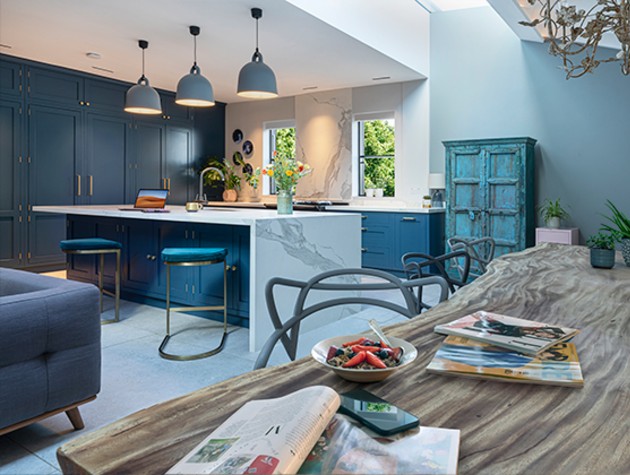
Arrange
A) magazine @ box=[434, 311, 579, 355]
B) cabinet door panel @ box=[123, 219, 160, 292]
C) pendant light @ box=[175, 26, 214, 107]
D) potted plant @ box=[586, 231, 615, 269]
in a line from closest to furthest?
magazine @ box=[434, 311, 579, 355] < potted plant @ box=[586, 231, 615, 269] < pendant light @ box=[175, 26, 214, 107] < cabinet door panel @ box=[123, 219, 160, 292]

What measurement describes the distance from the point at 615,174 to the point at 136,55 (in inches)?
222

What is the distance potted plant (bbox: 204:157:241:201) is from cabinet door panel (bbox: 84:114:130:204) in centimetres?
154

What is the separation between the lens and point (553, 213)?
5637mm

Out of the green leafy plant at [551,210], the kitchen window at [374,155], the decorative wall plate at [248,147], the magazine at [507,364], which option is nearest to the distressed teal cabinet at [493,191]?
the green leafy plant at [551,210]

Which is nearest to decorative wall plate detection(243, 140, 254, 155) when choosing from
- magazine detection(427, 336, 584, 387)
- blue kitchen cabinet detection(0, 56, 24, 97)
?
blue kitchen cabinet detection(0, 56, 24, 97)

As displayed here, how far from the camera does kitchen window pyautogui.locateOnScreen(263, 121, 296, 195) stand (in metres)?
8.16

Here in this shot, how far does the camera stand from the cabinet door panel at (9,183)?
5.74 m

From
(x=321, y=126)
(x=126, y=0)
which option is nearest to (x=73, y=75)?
(x=126, y=0)

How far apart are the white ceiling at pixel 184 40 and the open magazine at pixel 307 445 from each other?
4047 mm

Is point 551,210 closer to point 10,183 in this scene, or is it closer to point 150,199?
point 150,199

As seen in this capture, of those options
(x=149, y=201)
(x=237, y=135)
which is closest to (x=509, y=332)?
(x=149, y=201)

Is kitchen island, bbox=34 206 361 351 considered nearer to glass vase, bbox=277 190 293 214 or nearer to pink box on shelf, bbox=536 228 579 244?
glass vase, bbox=277 190 293 214

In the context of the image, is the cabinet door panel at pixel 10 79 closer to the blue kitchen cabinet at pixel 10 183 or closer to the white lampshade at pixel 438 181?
the blue kitchen cabinet at pixel 10 183

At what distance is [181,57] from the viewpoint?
18.7 feet
